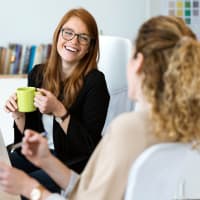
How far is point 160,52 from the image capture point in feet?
3.24

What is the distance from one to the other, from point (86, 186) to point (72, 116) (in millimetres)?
656

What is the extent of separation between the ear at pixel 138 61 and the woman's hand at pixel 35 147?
0.30 metres

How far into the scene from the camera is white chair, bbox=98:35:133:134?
206 centimetres

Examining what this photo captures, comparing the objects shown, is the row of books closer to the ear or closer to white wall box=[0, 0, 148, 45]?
white wall box=[0, 0, 148, 45]

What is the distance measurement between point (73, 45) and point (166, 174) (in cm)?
96

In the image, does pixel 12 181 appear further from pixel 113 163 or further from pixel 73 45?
pixel 73 45

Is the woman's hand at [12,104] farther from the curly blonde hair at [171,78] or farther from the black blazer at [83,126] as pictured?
the curly blonde hair at [171,78]

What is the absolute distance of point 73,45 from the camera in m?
1.76

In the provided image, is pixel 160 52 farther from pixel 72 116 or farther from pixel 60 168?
pixel 72 116

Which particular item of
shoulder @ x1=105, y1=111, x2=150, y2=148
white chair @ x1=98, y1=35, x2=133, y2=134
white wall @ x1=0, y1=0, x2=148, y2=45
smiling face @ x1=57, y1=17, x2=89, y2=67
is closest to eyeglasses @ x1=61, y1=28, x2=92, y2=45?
smiling face @ x1=57, y1=17, x2=89, y2=67

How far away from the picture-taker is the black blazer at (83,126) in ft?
5.33

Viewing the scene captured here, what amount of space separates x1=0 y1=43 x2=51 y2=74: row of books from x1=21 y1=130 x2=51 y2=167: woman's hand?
80.1 inches

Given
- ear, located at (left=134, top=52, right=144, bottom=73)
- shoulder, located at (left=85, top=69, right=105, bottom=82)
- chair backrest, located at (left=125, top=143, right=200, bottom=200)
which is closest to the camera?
chair backrest, located at (left=125, top=143, right=200, bottom=200)

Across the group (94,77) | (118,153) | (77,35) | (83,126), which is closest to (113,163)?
(118,153)
